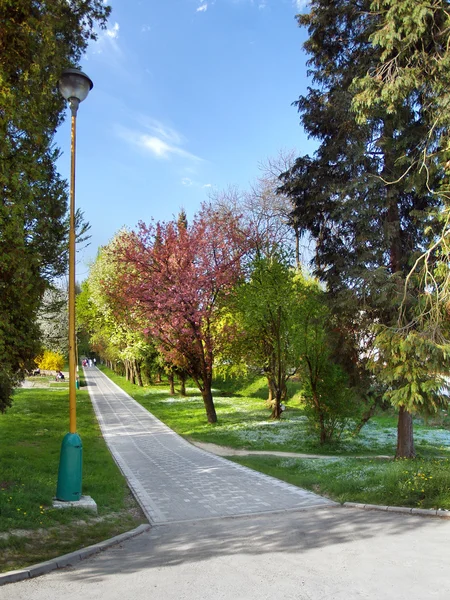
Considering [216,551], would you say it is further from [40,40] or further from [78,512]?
[40,40]

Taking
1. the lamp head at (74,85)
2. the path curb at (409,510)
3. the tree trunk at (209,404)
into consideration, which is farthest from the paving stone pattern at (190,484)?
the lamp head at (74,85)

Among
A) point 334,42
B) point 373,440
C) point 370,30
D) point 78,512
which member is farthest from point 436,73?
point 373,440

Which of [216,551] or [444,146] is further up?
[444,146]

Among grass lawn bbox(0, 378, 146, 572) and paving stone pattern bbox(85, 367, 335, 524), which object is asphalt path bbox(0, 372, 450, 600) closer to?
paving stone pattern bbox(85, 367, 335, 524)

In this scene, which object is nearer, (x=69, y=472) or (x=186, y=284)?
(x=69, y=472)

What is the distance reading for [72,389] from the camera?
7.26 meters

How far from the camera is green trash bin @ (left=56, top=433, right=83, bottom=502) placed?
7254 mm

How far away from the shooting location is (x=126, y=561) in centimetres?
511

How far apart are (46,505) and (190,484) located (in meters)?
3.38

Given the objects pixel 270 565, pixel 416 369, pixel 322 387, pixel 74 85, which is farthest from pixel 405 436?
pixel 74 85

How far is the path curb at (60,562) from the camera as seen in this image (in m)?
4.44

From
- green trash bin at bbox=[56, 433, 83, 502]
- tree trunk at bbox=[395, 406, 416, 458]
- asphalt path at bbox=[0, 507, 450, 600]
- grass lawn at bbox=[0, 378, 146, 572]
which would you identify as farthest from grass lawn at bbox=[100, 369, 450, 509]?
green trash bin at bbox=[56, 433, 83, 502]

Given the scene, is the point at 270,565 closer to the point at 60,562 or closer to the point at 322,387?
the point at 60,562

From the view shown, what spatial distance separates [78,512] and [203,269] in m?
14.0
